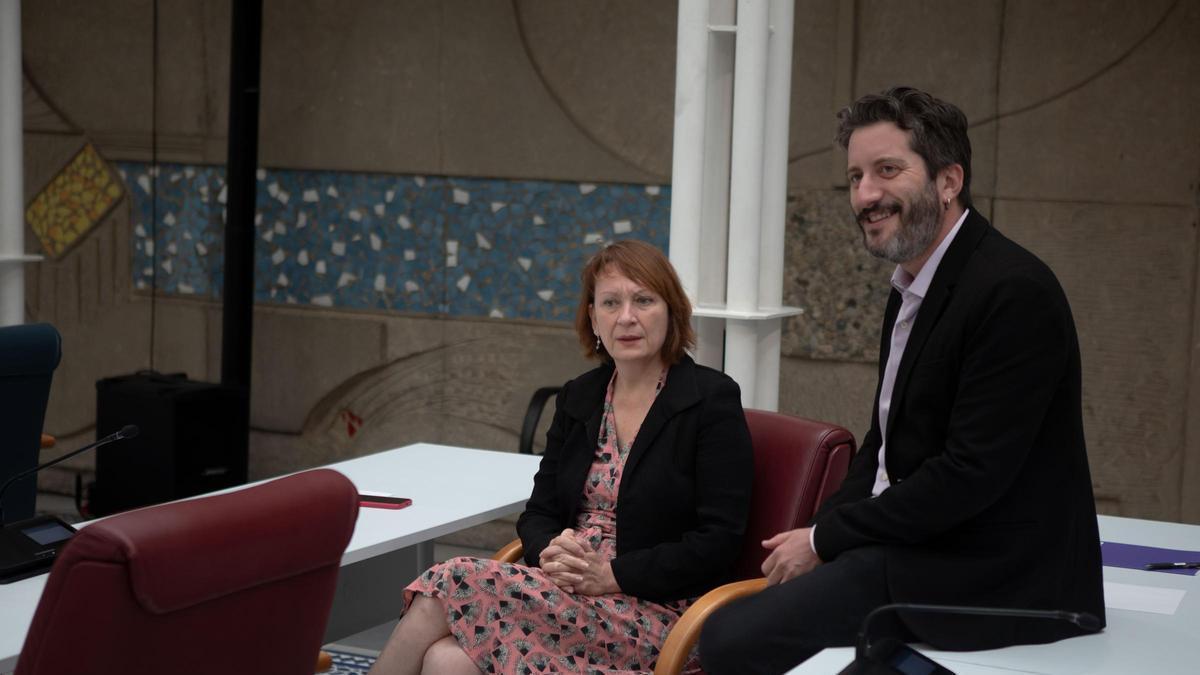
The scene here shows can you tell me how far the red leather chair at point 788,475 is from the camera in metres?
3.00

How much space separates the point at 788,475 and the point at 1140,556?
815 millimetres

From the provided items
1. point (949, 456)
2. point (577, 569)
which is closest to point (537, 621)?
point (577, 569)

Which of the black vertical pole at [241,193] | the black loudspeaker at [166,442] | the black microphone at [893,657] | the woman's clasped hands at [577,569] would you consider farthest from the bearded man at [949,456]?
the black vertical pole at [241,193]

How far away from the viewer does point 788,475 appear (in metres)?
3.04

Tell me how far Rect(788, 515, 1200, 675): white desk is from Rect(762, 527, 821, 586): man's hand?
0.35 m

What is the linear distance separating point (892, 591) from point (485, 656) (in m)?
0.91

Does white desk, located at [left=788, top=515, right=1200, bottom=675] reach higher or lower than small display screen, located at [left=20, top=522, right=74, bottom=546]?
lower

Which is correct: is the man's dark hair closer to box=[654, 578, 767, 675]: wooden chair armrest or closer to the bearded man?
the bearded man

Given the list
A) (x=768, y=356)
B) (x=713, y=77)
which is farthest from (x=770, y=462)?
(x=713, y=77)

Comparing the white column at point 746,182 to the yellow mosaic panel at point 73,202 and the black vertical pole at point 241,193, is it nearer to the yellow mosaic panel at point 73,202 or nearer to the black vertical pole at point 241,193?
the black vertical pole at point 241,193

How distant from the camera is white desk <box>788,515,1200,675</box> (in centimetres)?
216

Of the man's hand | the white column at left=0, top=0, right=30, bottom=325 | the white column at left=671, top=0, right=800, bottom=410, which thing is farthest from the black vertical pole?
the man's hand

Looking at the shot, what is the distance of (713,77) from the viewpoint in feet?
13.7

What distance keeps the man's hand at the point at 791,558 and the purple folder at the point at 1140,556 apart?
77 cm
